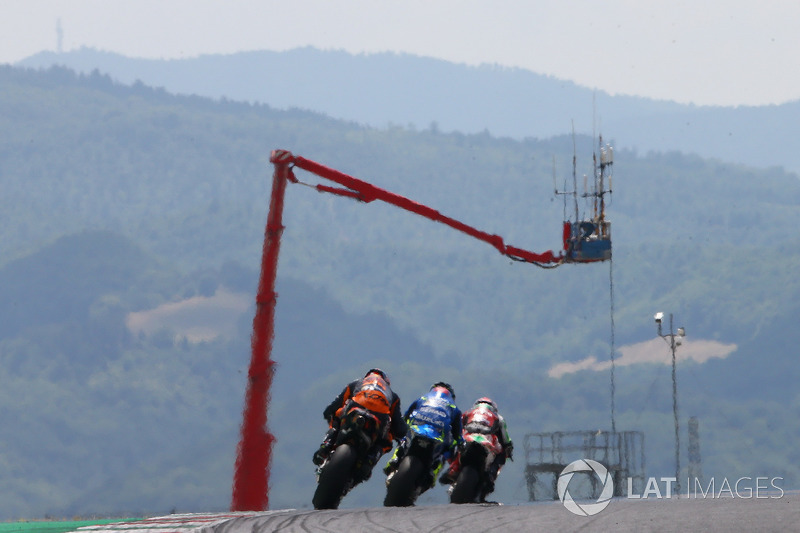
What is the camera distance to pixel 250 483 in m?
35.1

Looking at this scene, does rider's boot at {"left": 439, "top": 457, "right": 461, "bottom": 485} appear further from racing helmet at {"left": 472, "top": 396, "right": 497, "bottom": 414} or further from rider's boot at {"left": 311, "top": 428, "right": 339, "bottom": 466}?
rider's boot at {"left": 311, "top": 428, "right": 339, "bottom": 466}

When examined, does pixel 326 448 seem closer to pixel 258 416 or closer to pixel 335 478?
pixel 335 478

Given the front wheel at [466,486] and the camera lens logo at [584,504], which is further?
the front wheel at [466,486]

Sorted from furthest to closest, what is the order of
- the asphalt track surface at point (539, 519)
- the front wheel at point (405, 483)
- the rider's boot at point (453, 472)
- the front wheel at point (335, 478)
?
the rider's boot at point (453, 472) → the front wheel at point (405, 483) → the front wheel at point (335, 478) → the asphalt track surface at point (539, 519)

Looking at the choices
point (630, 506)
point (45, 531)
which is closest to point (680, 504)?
point (630, 506)

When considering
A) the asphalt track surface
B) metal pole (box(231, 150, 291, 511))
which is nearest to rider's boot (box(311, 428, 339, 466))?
the asphalt track surface

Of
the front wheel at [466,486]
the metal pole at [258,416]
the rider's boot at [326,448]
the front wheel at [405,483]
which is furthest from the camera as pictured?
the metal pole at [258,416]

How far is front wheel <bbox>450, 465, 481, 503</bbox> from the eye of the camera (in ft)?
63.2

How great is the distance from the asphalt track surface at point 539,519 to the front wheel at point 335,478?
8.29 feet

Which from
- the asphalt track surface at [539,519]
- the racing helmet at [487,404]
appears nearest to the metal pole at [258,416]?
the racing helmet at [487,404]

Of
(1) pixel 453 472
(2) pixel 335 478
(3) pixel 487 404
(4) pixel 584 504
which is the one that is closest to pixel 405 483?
(2) pixel 335 478

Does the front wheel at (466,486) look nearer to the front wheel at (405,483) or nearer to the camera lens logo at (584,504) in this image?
the front wheel at (405,483)

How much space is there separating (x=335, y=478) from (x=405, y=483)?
1053 millimetres

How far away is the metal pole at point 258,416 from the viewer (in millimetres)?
34906
